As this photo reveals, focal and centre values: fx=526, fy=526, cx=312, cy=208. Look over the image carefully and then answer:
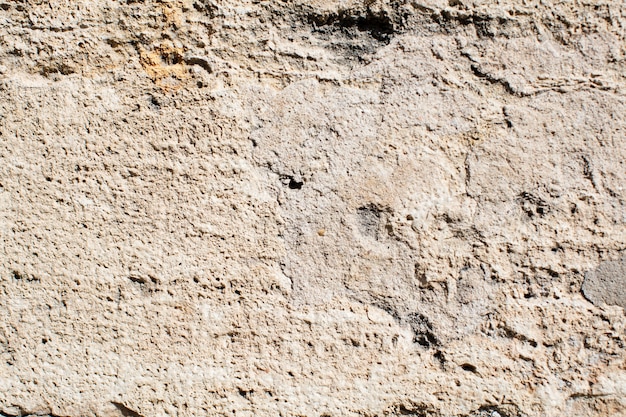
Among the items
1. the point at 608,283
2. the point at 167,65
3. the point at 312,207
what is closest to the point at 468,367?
the point at 608,283

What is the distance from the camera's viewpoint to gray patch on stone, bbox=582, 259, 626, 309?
829mm

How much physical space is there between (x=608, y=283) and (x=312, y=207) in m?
0.48

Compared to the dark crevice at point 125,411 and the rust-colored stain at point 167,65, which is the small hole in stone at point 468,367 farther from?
the rust-colored stain at point 167,65

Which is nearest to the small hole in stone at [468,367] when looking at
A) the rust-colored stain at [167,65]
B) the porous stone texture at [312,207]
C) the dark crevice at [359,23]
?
the porous stone texture at [312,207]

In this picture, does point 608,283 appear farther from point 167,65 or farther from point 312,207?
point 167,65

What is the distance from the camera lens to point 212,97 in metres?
0.89

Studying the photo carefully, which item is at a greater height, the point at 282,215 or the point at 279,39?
the point at 279,39

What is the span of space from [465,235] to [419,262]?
9cm

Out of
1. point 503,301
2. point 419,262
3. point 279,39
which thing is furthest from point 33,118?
point 503,301

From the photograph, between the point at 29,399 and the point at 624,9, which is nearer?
the point at 624,9

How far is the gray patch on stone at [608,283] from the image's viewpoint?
829mm

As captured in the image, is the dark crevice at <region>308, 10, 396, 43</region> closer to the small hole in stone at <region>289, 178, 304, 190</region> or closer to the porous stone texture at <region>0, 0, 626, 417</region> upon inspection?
the porous stone texture at <region>0, 0, 626, 417</region>

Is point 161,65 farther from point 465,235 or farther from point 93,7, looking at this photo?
point 465,235

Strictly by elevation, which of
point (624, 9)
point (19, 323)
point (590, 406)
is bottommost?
point (19, 323)
